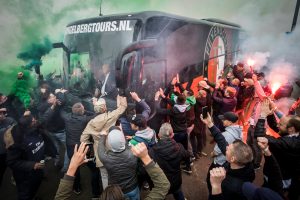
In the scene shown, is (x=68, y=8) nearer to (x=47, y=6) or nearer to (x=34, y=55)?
(x=47, y=6)

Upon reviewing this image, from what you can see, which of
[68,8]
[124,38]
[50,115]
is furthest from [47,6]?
[50,115]

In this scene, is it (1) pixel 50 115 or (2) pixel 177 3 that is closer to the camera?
(1) pixel 50 115

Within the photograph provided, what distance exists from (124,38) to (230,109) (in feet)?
8.52

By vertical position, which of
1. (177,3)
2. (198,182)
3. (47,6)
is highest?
(177,3)

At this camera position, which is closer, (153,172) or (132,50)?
(153,172)

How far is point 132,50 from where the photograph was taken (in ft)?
12.9

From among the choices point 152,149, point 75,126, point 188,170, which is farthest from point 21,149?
point 188,170

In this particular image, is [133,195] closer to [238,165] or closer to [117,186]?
[117,186]

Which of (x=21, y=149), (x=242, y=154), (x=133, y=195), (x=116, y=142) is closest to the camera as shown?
(x=242, y=154)

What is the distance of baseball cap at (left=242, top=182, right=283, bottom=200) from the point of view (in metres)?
1.69

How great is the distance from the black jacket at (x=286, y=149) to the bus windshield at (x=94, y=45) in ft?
8.52

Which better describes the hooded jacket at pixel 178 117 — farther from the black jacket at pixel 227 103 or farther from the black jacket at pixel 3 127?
the black jacket at pixel 3 127

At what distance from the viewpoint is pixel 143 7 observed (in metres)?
6.16

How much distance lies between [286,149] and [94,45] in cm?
359
